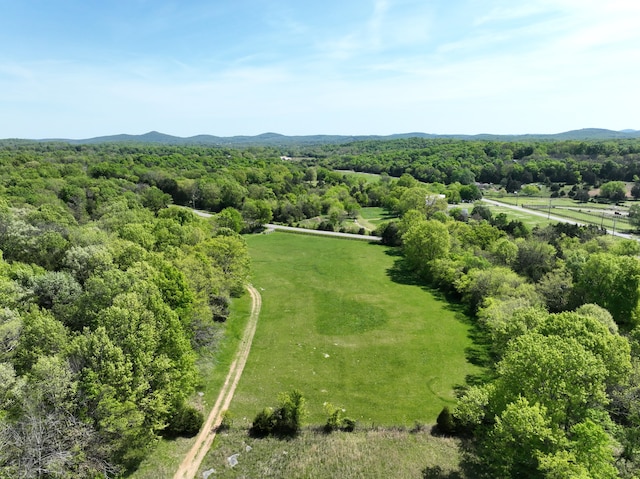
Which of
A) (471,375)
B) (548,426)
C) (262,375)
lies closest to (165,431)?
(262,375)

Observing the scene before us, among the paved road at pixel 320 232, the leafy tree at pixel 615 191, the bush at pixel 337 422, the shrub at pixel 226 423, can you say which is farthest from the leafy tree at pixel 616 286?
the leafy tree at pixel 615 191

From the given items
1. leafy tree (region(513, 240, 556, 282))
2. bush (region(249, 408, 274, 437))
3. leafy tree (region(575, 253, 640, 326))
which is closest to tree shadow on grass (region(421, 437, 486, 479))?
bush (region(249, 408, 274, 437))

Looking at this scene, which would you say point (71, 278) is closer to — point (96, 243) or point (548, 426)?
point (96, 243)

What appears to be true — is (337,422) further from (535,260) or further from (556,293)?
(535,260)

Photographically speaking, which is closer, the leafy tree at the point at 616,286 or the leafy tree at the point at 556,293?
the leafy tree at the point at 616,286

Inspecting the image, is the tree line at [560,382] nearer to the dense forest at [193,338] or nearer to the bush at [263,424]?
the dense forest at [193,338]

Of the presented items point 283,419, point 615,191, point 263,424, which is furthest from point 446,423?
point 615,191

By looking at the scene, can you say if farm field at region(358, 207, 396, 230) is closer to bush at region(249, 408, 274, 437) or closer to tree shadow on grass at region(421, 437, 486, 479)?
bush at region(249, 408, 274, 437)
